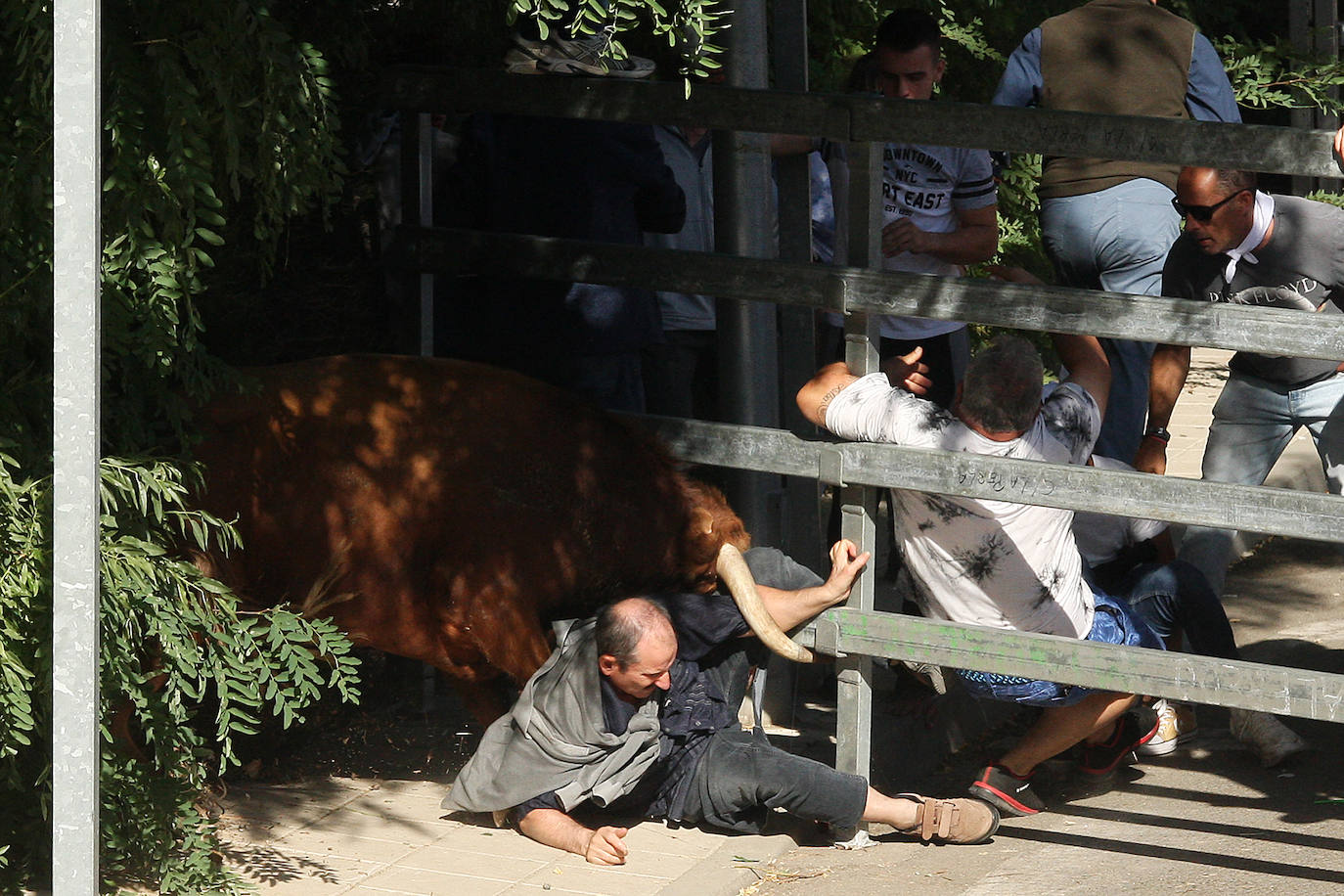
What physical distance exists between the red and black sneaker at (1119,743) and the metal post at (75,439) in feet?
A: 10.3

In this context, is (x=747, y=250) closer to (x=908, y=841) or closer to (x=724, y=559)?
(x=724, y=559)

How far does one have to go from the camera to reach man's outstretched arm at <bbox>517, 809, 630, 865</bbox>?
423 cm

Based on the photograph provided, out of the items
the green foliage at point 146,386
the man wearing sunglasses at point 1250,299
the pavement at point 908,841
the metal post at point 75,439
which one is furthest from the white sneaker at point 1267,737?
the metal post at point 75,439

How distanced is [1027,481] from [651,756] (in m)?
1.24

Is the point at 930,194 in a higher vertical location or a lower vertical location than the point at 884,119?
lower

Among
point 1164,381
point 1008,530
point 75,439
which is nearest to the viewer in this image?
point 75,439

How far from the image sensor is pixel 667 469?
187 inches

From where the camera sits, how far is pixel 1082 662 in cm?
410

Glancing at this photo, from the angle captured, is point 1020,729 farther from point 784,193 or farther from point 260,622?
point 260,622

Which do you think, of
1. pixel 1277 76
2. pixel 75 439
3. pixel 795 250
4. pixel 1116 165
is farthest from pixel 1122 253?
pixel 75 439

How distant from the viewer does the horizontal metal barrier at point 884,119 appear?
3.88 m

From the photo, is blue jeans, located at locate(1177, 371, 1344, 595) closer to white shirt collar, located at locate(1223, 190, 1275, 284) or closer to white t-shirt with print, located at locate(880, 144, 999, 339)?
white shirt collar, located at locate(1223, 190, 1275, 284)

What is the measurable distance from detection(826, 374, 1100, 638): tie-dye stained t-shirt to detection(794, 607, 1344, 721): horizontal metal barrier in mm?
236

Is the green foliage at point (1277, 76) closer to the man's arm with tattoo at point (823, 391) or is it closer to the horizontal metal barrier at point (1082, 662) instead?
the man's arm with tattoo at point (823, 391)
